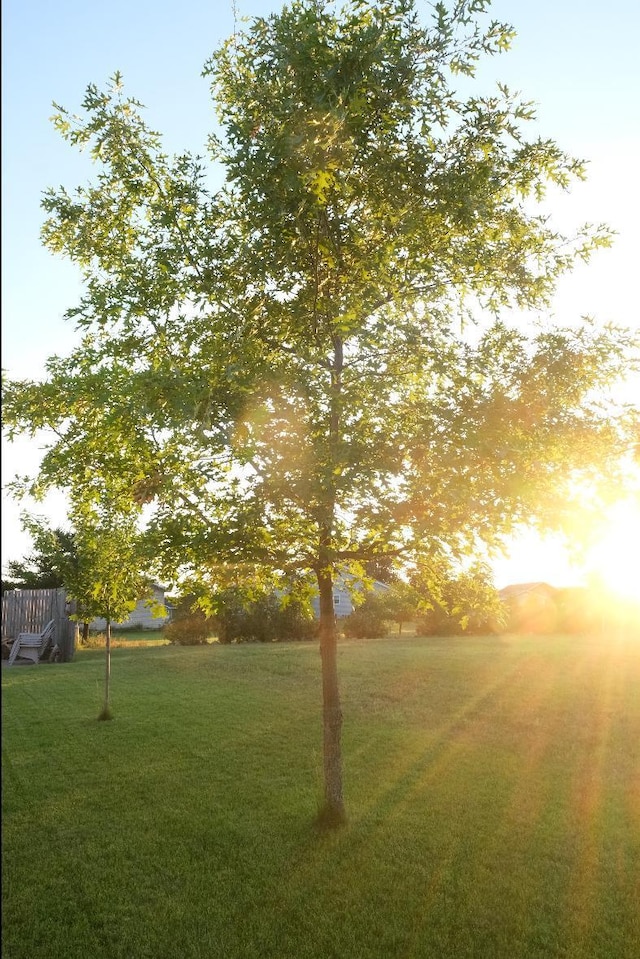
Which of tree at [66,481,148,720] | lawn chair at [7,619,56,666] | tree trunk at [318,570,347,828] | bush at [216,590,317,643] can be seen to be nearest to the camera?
tree at [66,481,148,720]

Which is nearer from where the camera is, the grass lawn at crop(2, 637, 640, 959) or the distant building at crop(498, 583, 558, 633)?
the grass lawn at crop(2, 637, 640, 959)

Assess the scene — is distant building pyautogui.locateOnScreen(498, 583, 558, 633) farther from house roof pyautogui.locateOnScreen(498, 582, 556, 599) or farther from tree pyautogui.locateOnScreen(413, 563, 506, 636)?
tree pyautogui.locateOnScreen(413, 563, 506, 636)

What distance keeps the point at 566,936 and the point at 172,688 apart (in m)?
15.3

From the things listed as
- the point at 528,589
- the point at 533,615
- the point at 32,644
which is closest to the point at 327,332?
the point at 32,644

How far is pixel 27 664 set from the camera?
2755 cm

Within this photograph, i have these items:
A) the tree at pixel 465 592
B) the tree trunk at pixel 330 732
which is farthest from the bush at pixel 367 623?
the tree trunk at pixel 330 732

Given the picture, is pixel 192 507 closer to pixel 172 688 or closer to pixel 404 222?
pixel 404 222

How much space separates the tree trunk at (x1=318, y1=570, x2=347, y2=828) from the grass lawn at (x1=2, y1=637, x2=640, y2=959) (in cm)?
30

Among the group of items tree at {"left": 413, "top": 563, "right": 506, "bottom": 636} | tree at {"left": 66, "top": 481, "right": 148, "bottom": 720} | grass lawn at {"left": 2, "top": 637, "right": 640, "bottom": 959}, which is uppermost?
tree at {"left": 66, "top": 481, "right": 148, "bottom": 720}

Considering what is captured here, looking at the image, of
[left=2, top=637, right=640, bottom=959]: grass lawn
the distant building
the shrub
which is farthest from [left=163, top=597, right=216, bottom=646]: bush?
[left=2, top=637, right=640, bottom=959]: grass lawn

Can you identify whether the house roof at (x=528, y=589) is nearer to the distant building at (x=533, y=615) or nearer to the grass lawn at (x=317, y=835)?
the distant building at (x=533, y=615)

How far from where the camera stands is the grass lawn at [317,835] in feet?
22.0

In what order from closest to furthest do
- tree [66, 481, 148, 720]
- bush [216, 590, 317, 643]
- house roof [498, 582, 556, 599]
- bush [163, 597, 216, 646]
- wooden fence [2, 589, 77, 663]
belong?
tree [66, 481, 148, 720] → wooden fence [2, 589, 77, 663] → bush [216, 590, 317, 643] → bush [163, 597, 216, 646] → house roof [498, 582, 556, 599]

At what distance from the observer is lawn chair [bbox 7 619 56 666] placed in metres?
27.5
